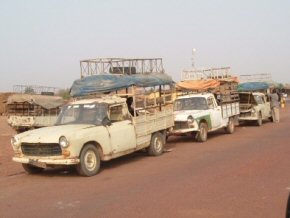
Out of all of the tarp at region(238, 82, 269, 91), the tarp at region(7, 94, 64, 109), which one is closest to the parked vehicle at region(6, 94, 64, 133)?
the tarp at region(7, 94, 64, 109)

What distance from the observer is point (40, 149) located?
10.8 meters

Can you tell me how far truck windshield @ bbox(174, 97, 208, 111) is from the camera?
18656mm

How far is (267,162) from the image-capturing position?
1168 cm

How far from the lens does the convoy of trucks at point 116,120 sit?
10711 mm

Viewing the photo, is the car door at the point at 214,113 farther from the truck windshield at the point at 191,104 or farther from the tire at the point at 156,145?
the tire at the point at 156,145

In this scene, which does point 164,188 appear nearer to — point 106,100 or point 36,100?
point 106,100

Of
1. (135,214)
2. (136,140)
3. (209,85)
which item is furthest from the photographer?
(209,85)

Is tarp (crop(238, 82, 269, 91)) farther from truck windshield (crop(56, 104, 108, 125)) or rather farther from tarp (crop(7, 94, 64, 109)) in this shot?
truck windshield (crop(56, 104, 108, 125))

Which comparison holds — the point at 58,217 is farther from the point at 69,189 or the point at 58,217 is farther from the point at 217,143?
the point at 217,143

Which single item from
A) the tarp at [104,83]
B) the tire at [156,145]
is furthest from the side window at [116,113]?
the tire at [156,145]

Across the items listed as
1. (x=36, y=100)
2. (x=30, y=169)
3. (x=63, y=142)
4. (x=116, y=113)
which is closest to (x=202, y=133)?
(x=116, y=113)

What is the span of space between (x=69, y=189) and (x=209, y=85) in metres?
13.1

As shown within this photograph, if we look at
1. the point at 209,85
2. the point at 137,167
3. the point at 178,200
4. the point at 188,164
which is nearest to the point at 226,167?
the point at 188,164

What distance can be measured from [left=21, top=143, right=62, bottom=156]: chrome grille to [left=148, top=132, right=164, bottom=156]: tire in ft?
13.3
